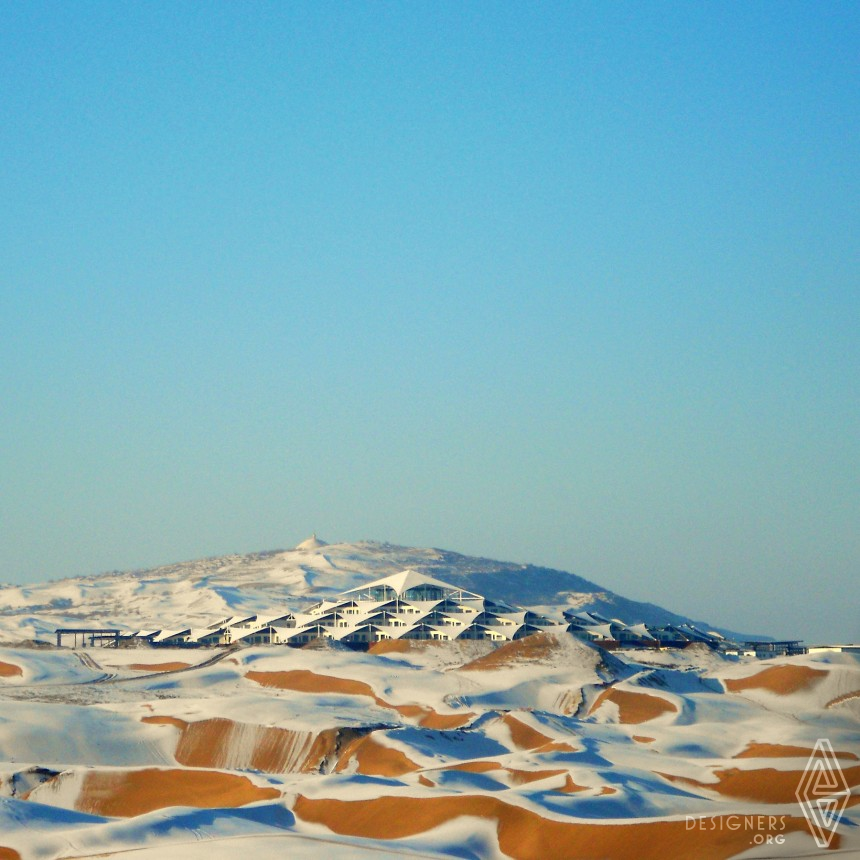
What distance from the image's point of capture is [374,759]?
54.1 meters

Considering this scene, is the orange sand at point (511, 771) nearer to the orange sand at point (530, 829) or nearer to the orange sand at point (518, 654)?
the orange sand at point (530, 829)

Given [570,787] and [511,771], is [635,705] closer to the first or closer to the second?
[511,771]

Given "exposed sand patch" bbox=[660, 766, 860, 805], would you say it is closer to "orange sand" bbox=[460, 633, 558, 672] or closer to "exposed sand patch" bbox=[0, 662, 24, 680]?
"orange sand" bbox=[460, 633, 558, 672]

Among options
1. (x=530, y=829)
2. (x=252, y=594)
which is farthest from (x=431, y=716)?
A: (x=252, y=594)

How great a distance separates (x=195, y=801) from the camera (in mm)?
47375

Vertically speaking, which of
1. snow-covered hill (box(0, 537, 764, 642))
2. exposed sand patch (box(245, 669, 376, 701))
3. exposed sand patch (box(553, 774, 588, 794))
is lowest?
snow-covered hill (box(0, 537, 764, 642))

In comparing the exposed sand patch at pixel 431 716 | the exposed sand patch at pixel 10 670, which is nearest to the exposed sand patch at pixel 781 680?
the exposed sand patch at pixel 431 716

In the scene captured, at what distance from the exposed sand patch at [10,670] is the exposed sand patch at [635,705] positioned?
3753cm

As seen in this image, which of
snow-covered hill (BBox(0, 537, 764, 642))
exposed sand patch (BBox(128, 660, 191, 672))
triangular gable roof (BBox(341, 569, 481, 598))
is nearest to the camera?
exposed sand patch (BBox(128, 660, 191, 672))

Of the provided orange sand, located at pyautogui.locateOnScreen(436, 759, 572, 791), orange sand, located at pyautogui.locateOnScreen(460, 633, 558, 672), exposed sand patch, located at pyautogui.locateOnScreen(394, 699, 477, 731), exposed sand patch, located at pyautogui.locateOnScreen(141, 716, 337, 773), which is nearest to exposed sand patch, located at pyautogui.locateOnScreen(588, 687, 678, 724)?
exposed sand patch, located at pyautogui.locateOnScreen(394, 699, 477, 731)

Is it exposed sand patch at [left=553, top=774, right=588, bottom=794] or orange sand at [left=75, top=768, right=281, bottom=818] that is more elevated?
exposed sand patch at [left=553, top=774, right=588, bottom=794]

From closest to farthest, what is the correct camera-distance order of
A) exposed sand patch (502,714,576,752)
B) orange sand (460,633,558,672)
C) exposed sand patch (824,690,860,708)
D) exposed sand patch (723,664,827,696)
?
exposed sand patch (502,714,576,752) < exposed sand patch (824,690,860,708) < exposed sand patch (723,664,827,696) < orange sand (460,633,558,672)

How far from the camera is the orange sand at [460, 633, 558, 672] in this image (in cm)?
8138

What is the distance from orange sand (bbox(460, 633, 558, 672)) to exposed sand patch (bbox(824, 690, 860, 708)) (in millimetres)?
18692
